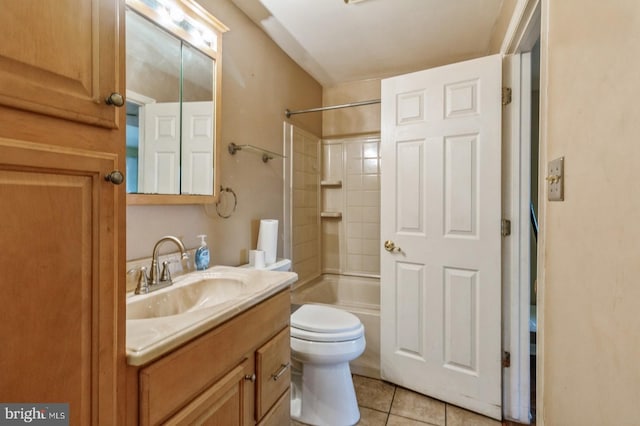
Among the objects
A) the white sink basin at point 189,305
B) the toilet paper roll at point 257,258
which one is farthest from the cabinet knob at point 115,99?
the toilet paper roll at point 257,258

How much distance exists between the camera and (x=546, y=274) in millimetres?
962

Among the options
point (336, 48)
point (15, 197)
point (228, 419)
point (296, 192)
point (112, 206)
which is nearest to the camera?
point (15, 197)

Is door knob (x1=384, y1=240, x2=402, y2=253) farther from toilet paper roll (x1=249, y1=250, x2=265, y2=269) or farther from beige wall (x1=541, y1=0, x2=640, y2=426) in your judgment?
beige wall (x1=541, y1=0, x2=640, y2=426)

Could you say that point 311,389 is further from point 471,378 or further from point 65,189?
point 65,189

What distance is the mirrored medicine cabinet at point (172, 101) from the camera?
124 centimetres

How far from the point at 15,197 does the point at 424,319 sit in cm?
192

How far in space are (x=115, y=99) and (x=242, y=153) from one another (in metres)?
1.26

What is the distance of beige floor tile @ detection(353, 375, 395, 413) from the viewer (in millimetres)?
1812

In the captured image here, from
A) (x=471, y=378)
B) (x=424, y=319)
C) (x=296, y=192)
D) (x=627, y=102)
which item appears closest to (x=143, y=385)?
(x=627, y=102)

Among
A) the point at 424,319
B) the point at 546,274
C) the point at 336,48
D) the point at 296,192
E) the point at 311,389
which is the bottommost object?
the point at 311,389

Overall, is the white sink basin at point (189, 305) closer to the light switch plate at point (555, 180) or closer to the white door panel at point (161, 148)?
the white door panel at point (161, 148)

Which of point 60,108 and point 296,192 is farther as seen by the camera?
point 296,192

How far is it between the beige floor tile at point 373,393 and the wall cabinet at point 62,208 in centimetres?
155
